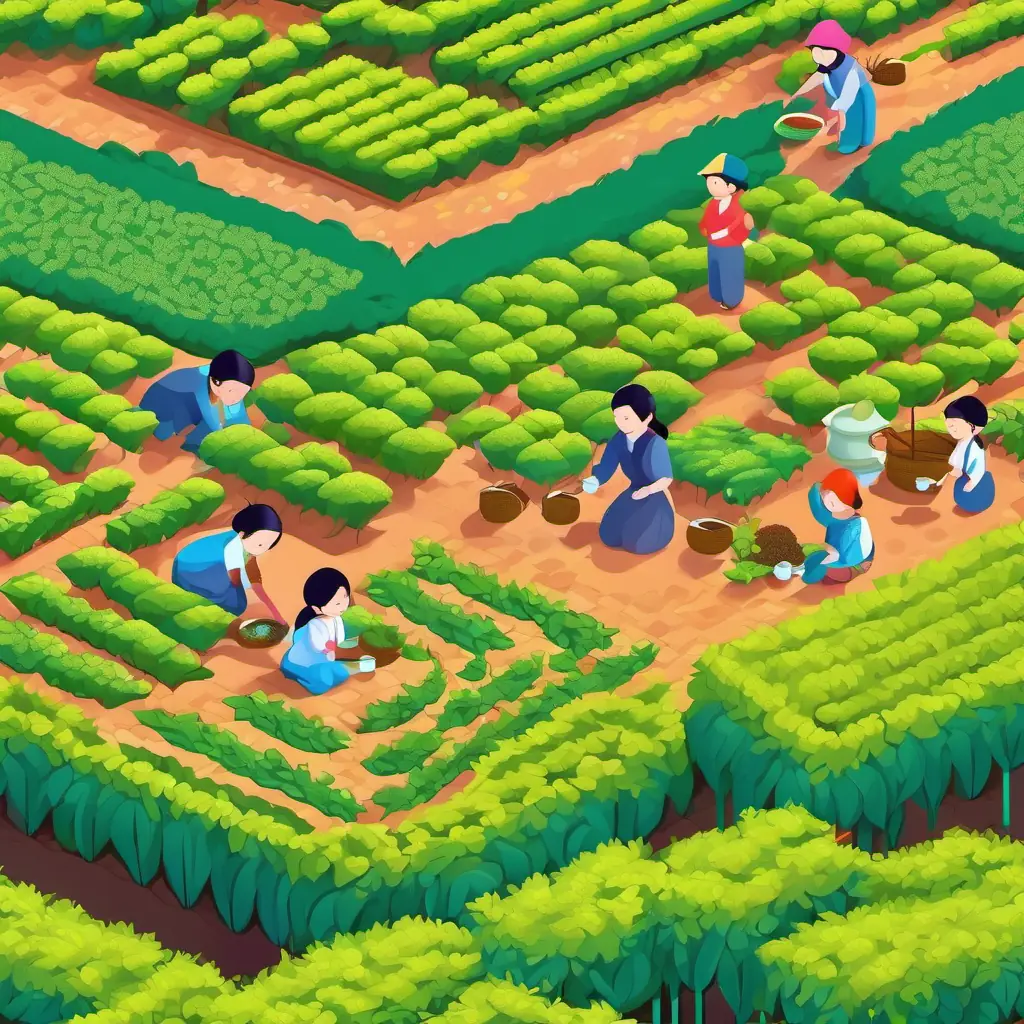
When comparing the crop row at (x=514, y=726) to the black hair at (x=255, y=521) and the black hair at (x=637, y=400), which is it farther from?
the black hair at (x=255, y=521)

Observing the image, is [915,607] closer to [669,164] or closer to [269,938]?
[269,938]

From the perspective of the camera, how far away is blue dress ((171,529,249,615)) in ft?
82.7

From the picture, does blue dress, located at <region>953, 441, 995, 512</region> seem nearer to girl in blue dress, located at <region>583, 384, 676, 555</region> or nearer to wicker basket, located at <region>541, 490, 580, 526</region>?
girl in blue dress, located at <region>583, 384, 676, 555</region>

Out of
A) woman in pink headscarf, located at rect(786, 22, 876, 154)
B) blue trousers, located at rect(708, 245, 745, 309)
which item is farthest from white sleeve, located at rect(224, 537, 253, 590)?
woman in pink headscarf, located at rect(786, 22, 876, 154)

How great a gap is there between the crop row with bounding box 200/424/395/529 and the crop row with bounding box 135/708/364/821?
3.13m

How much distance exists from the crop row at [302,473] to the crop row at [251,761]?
10.3 ft

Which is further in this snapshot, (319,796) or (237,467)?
(237,467)

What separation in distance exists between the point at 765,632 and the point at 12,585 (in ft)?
19.7

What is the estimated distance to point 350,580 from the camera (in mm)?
26000

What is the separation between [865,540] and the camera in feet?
84.5

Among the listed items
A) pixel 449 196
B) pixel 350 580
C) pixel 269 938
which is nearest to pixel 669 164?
pixel 449 196

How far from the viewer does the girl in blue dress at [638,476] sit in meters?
25.9

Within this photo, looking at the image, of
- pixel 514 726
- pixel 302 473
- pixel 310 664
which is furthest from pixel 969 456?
pixel 310 664

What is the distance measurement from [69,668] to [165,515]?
2313mm
